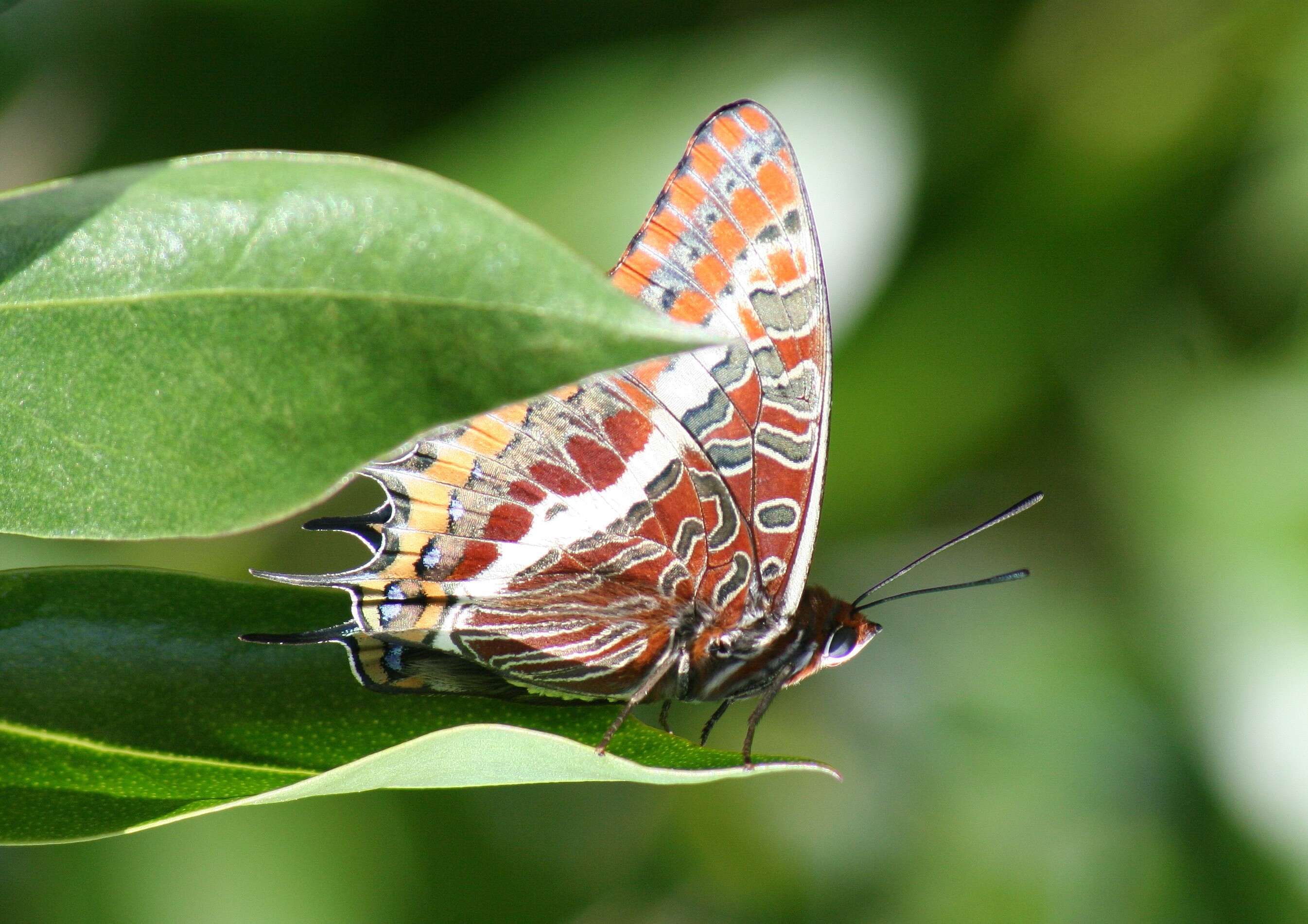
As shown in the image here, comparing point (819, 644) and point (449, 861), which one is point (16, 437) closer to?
point (819, 644)

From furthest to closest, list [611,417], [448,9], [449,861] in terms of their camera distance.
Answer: [448,9] → [449,861] → [611,417]

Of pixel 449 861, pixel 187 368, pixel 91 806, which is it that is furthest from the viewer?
pixel 449 861

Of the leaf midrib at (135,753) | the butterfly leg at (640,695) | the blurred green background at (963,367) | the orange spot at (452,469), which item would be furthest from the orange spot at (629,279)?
the blurred green background at (963,367)

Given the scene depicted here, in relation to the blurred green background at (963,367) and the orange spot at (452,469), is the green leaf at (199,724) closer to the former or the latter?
the orange spot at (452,469)

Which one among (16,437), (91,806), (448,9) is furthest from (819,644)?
(448,9)

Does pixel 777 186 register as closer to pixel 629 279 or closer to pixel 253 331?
pixel 629 279
